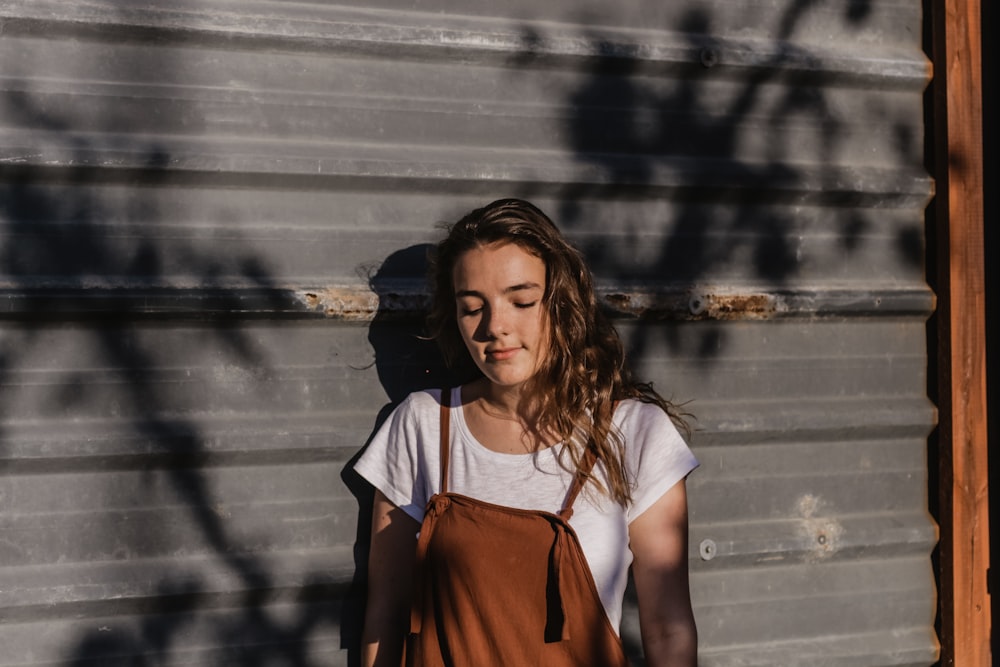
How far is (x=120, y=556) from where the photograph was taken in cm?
273

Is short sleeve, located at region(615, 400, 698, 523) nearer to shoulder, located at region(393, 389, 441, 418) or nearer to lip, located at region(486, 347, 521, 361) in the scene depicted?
lip, located at region(486, 347, 521, 361)

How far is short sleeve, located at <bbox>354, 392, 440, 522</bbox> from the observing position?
2713 millimetres

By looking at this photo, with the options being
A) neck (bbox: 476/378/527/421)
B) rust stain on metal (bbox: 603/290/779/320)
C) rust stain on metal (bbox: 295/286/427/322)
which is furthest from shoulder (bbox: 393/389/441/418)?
rust stain on metal (bbox: 603/290/779/320)

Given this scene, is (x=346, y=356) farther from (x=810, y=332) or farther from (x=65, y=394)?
(x=810, y=332)

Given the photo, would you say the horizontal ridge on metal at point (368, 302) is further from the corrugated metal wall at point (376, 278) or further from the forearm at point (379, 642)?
the forearm at point (379, 642)

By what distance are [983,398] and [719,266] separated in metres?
0.93

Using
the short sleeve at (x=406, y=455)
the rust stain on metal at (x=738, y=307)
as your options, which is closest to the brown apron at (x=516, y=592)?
the short sleeve at (x=406, y=455)

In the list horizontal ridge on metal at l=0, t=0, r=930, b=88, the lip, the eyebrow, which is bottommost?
the lip

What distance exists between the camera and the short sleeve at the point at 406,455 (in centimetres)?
271

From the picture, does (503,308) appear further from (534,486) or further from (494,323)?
(534,486)

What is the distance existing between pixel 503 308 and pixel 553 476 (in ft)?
1.42

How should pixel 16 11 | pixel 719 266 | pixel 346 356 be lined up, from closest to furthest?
pixel 16 11
pixel 346 356
pixel 719 266

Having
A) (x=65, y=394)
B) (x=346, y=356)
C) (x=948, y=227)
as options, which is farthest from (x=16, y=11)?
(x=948, y=227)

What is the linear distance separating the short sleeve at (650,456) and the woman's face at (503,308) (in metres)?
0.30
